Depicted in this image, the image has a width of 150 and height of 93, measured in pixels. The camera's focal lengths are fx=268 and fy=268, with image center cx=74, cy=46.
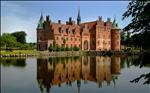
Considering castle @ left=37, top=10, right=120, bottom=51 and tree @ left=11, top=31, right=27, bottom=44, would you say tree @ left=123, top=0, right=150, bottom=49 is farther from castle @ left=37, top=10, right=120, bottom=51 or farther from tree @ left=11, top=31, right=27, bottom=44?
tree @ left=11, top=31, right=27, bottom=44

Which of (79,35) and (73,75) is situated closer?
(73,75)

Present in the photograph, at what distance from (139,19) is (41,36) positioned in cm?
6999

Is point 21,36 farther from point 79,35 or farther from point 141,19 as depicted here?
point 141,19

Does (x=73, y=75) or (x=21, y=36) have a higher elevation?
(x=21, y=36)

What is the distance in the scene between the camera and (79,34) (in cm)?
8325

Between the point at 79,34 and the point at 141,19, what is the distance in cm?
7533

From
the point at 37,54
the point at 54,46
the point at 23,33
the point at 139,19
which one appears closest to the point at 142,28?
the point at 139,19

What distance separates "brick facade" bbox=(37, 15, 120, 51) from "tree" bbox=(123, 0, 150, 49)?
64010 mm

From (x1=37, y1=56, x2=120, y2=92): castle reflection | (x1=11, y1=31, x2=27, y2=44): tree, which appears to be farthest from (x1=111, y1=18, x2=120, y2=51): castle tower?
(x1=37, y1=56, x2=120, y2=92): castle reflection

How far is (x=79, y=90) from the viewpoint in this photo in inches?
627

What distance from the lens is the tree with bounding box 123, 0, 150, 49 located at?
7875mm

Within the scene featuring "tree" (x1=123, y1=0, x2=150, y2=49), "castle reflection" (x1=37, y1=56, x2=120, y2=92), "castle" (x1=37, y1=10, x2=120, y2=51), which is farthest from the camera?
"castle" (x1=37, y1=10, x2=120, y2=51)

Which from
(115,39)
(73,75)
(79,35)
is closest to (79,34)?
(79,35)

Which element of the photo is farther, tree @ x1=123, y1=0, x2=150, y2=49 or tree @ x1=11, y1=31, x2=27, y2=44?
tree @ x1=11, y1=31, x2=27, y2=44
